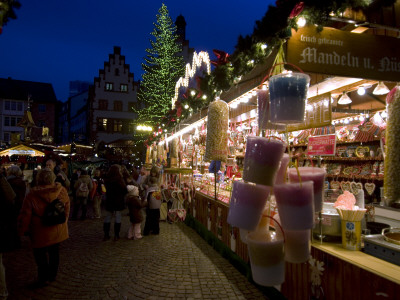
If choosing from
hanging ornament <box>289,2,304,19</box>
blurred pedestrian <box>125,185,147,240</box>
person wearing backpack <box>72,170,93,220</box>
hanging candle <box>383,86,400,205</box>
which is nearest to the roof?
person wearing backpack <box>72,170,93,220</box>

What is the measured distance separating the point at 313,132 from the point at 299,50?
203 inches

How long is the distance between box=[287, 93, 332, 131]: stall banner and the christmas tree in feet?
71.6

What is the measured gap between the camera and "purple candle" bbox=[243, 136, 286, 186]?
69.2 inches

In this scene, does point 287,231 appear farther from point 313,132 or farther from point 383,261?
point 313,132

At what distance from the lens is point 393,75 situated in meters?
2.97

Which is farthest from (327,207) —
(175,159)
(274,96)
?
(175,159)

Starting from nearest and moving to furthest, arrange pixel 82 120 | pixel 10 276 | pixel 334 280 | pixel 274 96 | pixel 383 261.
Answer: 1. pixel 274 96
2. pixel 383 261
3. pixel 334 280
4. pixel 10 276
5. pixel 82 120

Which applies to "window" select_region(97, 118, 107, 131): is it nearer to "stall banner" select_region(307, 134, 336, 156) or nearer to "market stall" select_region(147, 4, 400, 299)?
"market stall" select_region(147, 4, 400, 299)

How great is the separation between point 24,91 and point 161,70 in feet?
92.7

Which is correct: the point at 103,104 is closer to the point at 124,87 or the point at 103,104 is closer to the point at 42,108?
the point at 124,87

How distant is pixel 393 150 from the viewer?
2662 mm

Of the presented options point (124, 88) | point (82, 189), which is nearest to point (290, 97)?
point (82, 189)

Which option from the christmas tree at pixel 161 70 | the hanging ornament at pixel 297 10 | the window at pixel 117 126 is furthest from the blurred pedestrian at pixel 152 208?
the window at pixel 117 126

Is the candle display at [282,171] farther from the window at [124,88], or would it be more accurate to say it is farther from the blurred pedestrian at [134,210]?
the window at [124,88]
